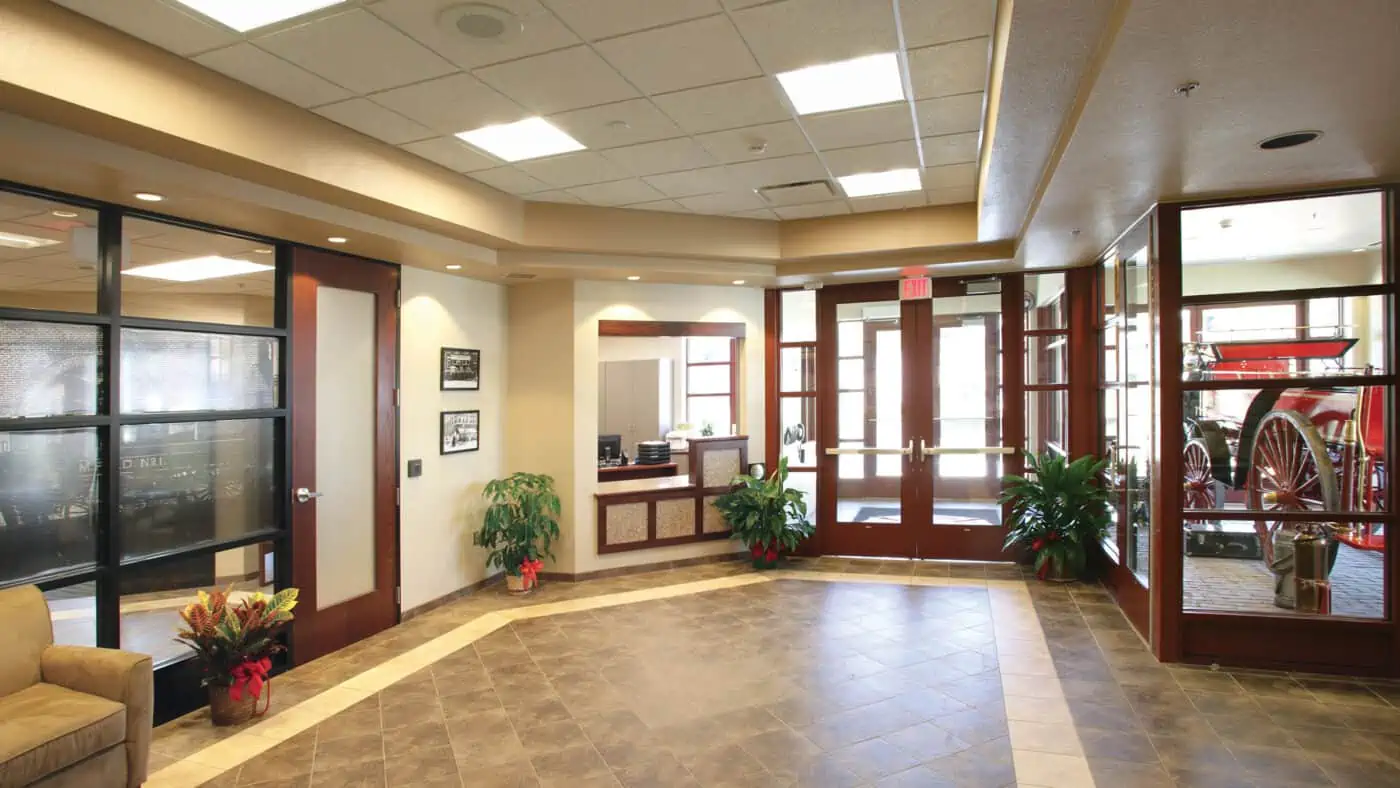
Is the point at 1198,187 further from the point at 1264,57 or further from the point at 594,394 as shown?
the point at 594,394

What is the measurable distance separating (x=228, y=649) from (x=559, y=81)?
10.2 feet

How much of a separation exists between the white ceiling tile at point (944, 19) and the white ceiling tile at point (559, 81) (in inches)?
48.8

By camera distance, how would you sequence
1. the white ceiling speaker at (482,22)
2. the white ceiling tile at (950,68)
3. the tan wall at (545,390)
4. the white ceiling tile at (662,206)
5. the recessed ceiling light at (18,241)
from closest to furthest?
the white ceiling speaker at (482,22), the white ceiling tile at (950,68), the recessed ceiling light at (18,241), the white ceiling tile at (662,206), the tan wall at (545,390)

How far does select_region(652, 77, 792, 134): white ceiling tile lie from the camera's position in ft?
11.5

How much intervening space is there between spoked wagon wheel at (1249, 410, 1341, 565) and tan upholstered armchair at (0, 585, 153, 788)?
5.46 metres

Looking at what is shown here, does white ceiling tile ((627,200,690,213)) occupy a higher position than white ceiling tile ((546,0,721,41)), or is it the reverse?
white ceiling tile ((627,200,690,213))

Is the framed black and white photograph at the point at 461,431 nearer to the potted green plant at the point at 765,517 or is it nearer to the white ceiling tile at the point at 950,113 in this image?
the potted green plant at the point at 765,517

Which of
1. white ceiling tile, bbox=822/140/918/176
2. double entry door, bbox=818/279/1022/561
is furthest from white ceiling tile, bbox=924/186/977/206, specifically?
double entry door, bbox=818/279/1022/561

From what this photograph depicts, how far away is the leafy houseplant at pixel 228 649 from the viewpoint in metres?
3.64

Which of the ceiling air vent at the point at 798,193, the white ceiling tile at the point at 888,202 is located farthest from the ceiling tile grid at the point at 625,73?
the white ceiling tile at the point at 888,202

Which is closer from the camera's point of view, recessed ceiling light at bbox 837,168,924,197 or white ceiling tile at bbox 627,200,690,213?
recessed ceiling light at bbox 837,168,924,197

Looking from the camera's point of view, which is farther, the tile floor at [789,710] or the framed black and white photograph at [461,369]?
the framed black and white photograph at [461,369]

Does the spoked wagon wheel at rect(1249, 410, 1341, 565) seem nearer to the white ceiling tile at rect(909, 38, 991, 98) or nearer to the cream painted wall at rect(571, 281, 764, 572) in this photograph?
the white ceiling tile at rect(909, 38, 991, 98)

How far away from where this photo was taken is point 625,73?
3311 mm
